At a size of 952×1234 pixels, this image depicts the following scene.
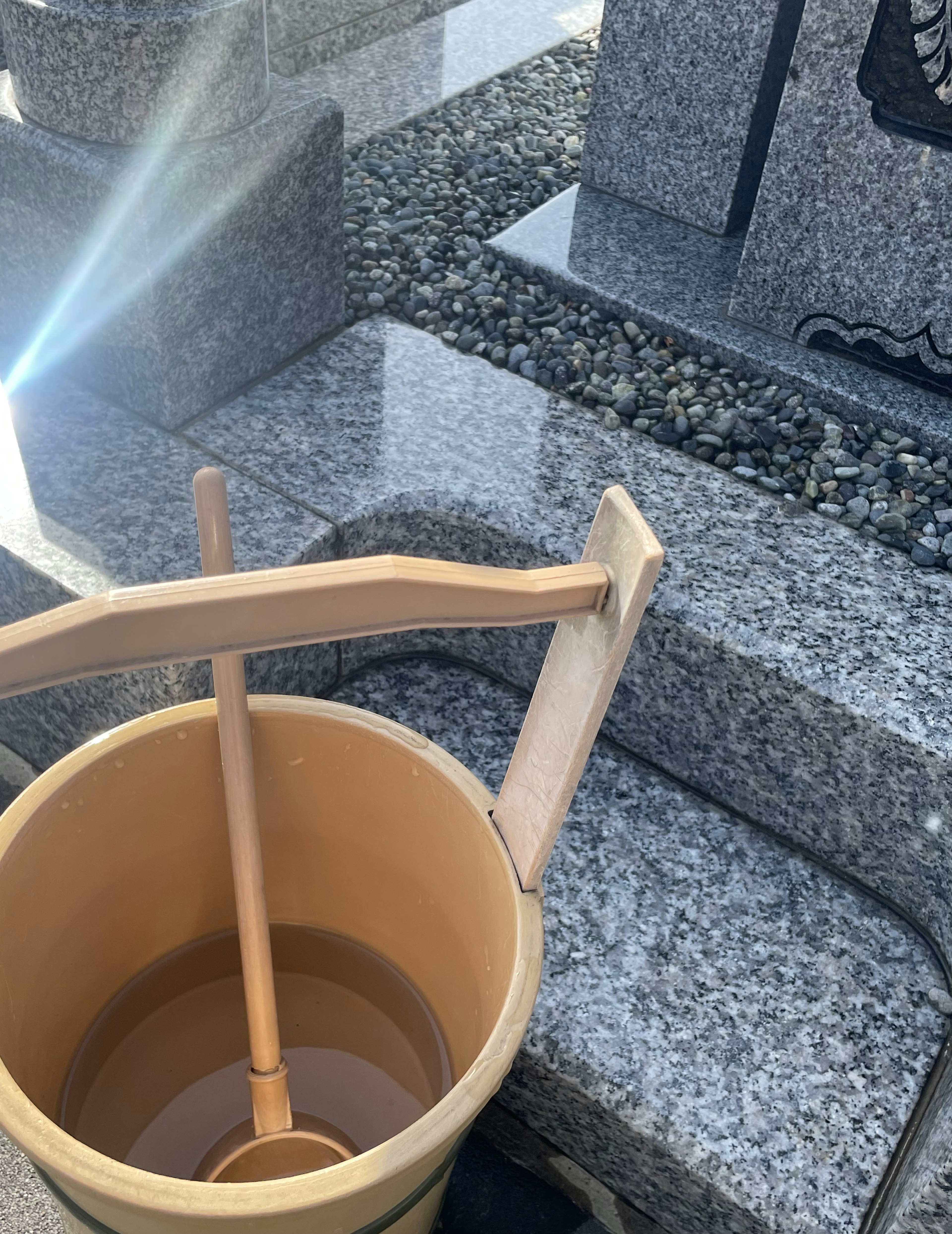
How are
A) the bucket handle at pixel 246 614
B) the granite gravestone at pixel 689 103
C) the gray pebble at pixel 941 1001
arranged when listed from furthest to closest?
the granite gravestone at pixel 689 103
the gray pebble at pixel 941 1001
the bucket handle at pixel 246 614

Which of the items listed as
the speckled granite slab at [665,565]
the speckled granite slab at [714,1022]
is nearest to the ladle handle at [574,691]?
the speckled granite slab at [714,1022]

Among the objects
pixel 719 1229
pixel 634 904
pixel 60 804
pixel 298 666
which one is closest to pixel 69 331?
pixel 298 666

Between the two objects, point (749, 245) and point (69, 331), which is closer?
point (69, 331)

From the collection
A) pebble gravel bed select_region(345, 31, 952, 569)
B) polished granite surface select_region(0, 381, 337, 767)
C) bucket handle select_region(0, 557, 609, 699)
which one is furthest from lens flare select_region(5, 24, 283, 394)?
bucket handle select_region(0, 557, 609, 699)

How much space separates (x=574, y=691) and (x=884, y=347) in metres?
1.86

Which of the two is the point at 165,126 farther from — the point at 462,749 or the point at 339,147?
the point at 462,749

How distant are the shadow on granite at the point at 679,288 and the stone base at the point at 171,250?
697mm

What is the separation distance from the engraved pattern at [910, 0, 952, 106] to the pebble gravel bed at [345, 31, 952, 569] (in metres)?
0.68

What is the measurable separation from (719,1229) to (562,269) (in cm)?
212

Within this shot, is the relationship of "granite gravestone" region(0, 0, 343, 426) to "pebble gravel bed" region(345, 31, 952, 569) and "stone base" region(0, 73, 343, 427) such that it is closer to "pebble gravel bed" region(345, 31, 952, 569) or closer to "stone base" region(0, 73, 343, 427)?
"stone base" region(0, 73, 343, 427)

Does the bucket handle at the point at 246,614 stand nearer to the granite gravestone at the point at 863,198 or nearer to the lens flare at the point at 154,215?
the lens flare at the point at 154,215

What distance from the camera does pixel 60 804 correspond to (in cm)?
118

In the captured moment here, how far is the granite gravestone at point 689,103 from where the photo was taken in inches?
109

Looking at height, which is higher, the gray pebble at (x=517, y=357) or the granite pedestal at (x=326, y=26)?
the granite pedestal at (x=326, y=26)
